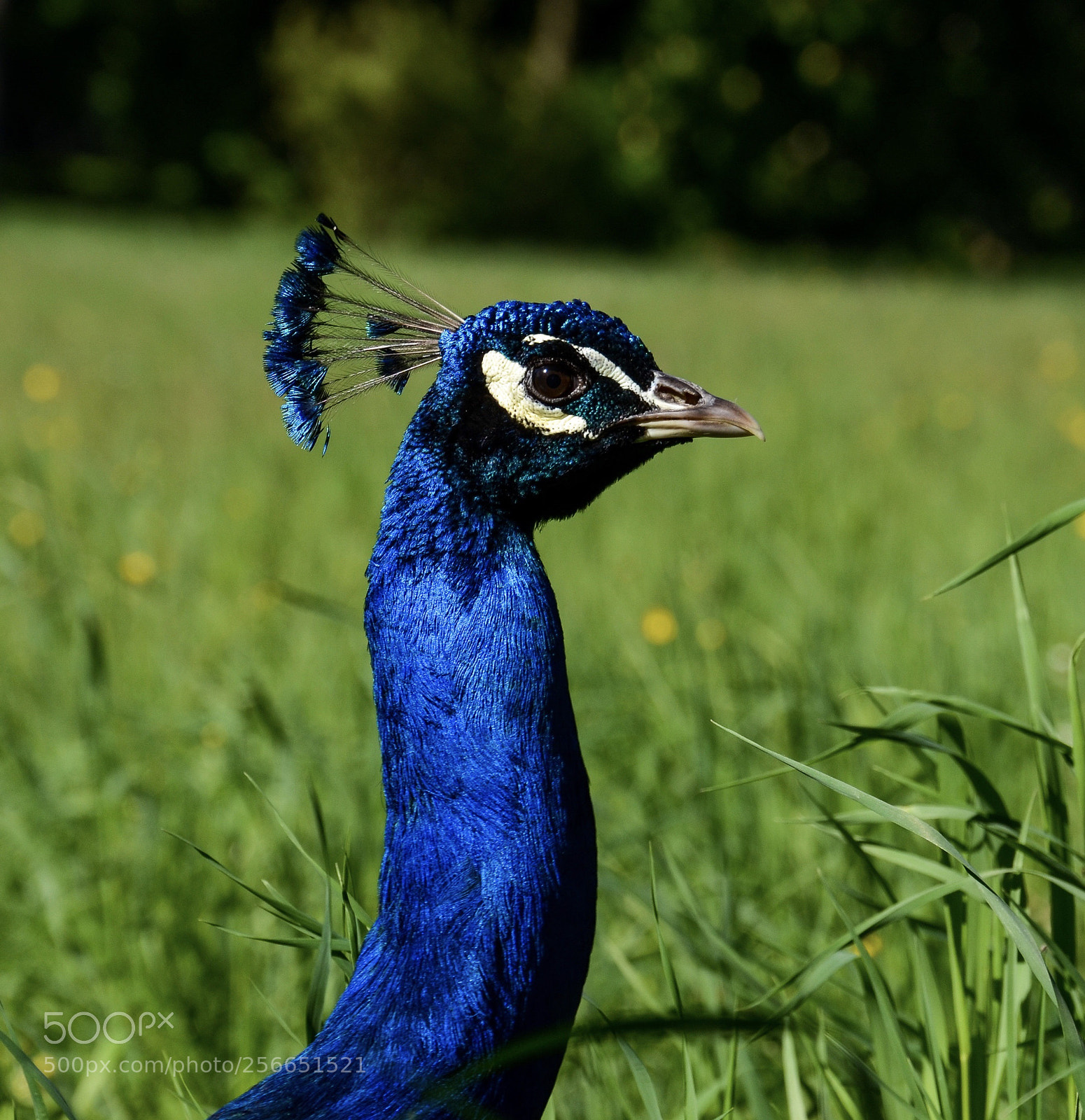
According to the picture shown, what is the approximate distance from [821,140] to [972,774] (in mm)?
19948

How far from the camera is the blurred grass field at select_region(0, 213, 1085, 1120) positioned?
5.15 ft

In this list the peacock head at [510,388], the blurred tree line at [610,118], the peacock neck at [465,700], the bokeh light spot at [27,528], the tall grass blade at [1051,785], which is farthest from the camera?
the blurred tree line at [610,118]

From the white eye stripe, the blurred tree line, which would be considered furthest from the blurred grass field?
the blurred tree line

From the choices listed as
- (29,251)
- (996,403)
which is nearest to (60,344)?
(996,403)

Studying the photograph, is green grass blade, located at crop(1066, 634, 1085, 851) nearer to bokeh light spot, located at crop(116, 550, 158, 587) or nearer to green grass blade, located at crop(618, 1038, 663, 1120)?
green grass blade, located at crop(618, 1038, 663, 1120)

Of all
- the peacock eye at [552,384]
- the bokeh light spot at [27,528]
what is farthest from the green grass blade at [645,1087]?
the bokeh light spot at [27,528]

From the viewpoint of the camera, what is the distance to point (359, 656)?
2436 millimetres

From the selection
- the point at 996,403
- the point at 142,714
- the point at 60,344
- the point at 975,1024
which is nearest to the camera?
the point at 975,1024

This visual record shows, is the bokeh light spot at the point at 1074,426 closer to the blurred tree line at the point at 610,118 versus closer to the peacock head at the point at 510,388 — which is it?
the peacock head at the point at 510,388

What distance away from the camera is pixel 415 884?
0.98 metres

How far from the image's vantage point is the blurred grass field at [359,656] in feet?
5.15

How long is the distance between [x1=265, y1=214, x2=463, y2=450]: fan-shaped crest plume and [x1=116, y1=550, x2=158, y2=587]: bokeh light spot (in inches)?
49.5

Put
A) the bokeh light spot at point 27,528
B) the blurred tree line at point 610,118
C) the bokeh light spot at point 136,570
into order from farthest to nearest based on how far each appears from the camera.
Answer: the blurred tree line at point 610,118, the bokeh light spot at point 27,528, the bokeh light spot at point 136,570

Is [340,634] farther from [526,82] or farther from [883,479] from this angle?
[526,82]
